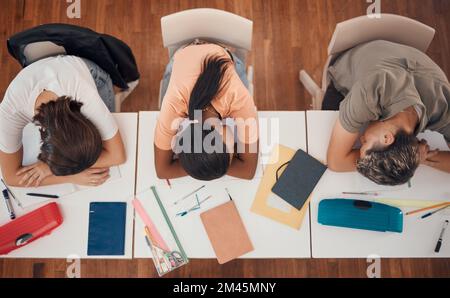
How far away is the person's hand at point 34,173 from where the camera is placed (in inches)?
61.7

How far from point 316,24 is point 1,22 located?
2.10 m

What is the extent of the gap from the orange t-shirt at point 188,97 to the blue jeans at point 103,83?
41cm

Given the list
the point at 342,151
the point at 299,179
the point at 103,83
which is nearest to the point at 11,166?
the point at 103,83

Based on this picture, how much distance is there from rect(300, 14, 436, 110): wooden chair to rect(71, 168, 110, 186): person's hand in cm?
117

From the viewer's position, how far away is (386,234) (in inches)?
61.9

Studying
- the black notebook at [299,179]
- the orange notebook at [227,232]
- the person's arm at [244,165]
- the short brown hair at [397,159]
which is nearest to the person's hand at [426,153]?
the short brown hair at [397,159]

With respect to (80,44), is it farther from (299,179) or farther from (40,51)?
(299,179)

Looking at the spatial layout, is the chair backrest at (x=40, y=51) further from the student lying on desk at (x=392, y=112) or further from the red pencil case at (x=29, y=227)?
the student lying on desk at (x=392, y=112)

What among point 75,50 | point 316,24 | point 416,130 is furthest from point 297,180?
point 316,24

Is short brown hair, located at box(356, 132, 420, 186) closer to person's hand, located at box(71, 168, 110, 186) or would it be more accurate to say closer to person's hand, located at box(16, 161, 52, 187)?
person's hand, located at box(71, 168, 110, 186)

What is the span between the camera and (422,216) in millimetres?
1575

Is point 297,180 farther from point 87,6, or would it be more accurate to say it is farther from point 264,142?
point 87,6

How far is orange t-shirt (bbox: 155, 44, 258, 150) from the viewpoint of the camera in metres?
1.44

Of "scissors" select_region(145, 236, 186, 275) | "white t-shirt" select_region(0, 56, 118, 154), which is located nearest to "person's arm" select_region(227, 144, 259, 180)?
"scissors" select_region(145, 236, 186, 275)
